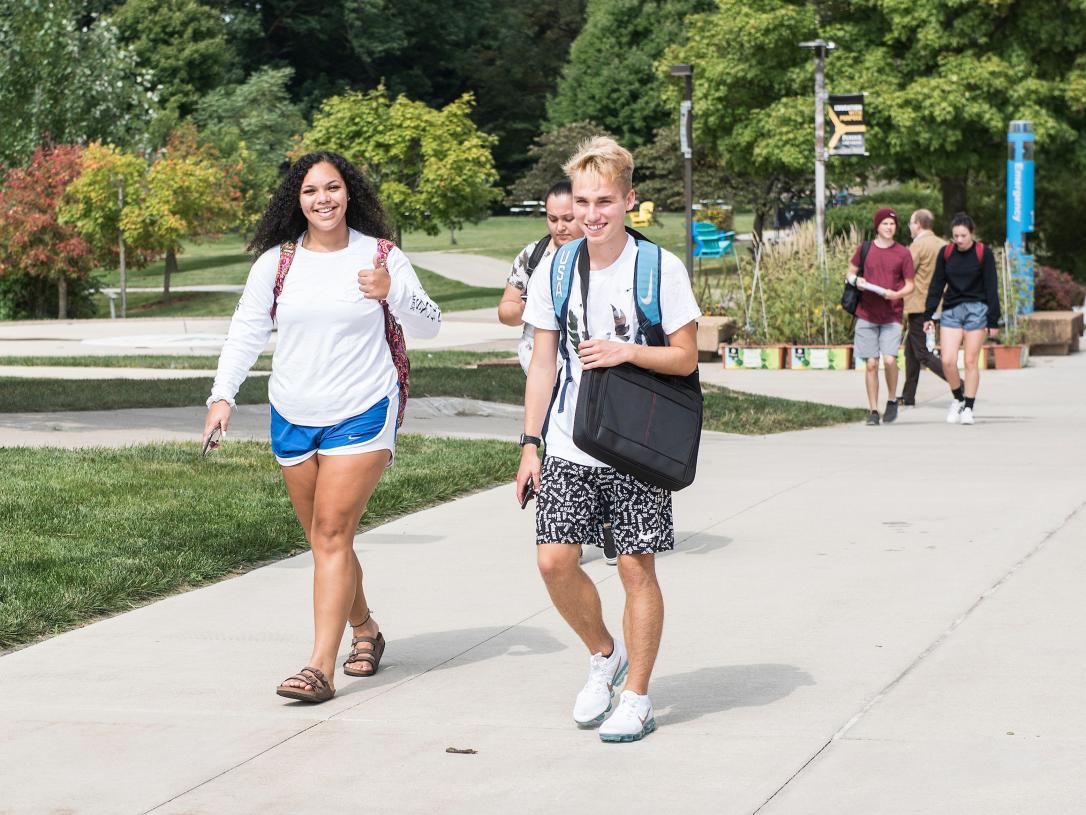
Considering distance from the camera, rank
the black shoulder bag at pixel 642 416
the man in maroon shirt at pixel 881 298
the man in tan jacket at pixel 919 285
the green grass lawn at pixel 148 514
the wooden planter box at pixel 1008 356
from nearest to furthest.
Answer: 1. the black shoulder bag at pixel 642 416
2. the green grass lawn at pixel 148 514
3. the man in maroon shirt at pixel 881 298
4. the man in tan jacket at pixel 919 285
5. the wooden planter box at pixel 1008 356

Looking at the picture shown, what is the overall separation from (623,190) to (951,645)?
86.7 inches

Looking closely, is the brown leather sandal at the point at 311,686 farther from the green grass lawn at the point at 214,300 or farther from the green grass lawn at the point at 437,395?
the green grass lawn at the point at 214,300

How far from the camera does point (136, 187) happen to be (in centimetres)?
3794

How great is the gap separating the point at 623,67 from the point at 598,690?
219 feet

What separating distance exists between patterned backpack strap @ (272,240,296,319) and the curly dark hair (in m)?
0.05

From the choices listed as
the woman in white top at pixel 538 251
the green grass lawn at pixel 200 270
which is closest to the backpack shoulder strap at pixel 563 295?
the woman in white top at pixel 538 251

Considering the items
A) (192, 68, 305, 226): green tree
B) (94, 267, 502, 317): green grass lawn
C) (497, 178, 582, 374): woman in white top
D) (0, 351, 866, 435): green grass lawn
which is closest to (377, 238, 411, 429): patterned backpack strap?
(497, 178, 582, 374): woman in white top

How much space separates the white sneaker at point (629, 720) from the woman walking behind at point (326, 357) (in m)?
1.01

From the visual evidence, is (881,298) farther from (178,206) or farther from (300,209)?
(178,206)

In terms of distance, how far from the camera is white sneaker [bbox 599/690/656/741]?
4801 millimetres

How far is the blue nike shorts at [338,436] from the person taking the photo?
17.9 ft

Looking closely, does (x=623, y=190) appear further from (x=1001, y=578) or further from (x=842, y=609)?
(x=1001, y=578)

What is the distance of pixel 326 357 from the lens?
5445 millimetres

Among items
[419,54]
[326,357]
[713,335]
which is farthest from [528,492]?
[419,54]
